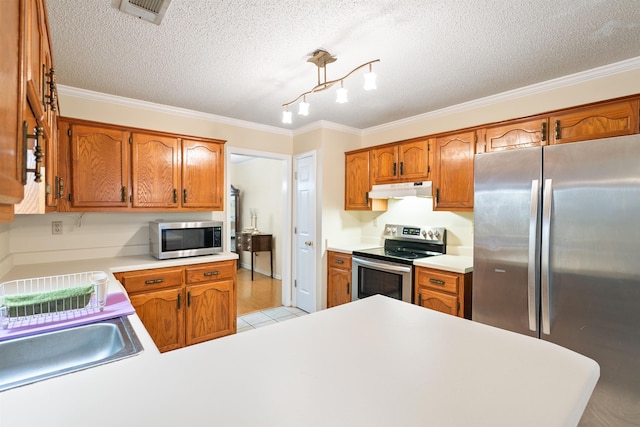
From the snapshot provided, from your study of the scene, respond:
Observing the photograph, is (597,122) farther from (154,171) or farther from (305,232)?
(154,171)

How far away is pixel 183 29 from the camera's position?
72.5 inches

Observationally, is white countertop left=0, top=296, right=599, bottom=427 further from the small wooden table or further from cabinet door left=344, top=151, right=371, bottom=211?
the small wooden table

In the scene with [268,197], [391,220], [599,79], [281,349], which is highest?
[599,79]

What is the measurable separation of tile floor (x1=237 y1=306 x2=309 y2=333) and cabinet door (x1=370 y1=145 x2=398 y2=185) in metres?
1.88

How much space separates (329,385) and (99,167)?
2814mm

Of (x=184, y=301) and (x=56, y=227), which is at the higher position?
(x=56, y=227)

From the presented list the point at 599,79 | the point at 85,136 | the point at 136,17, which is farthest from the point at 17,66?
the point at 599,79

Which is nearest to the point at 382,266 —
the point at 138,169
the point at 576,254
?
the point at 576,254

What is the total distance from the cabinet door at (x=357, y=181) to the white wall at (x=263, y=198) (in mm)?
1690

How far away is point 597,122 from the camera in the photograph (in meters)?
2.16

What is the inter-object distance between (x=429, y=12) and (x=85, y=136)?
271 cm

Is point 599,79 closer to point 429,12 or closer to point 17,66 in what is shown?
point 429,12

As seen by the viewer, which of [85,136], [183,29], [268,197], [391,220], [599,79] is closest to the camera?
[183,29]

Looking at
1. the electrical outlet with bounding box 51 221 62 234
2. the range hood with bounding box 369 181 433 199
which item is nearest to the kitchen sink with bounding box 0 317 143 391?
the electrical outlet with bounding box 51 221 62 234
